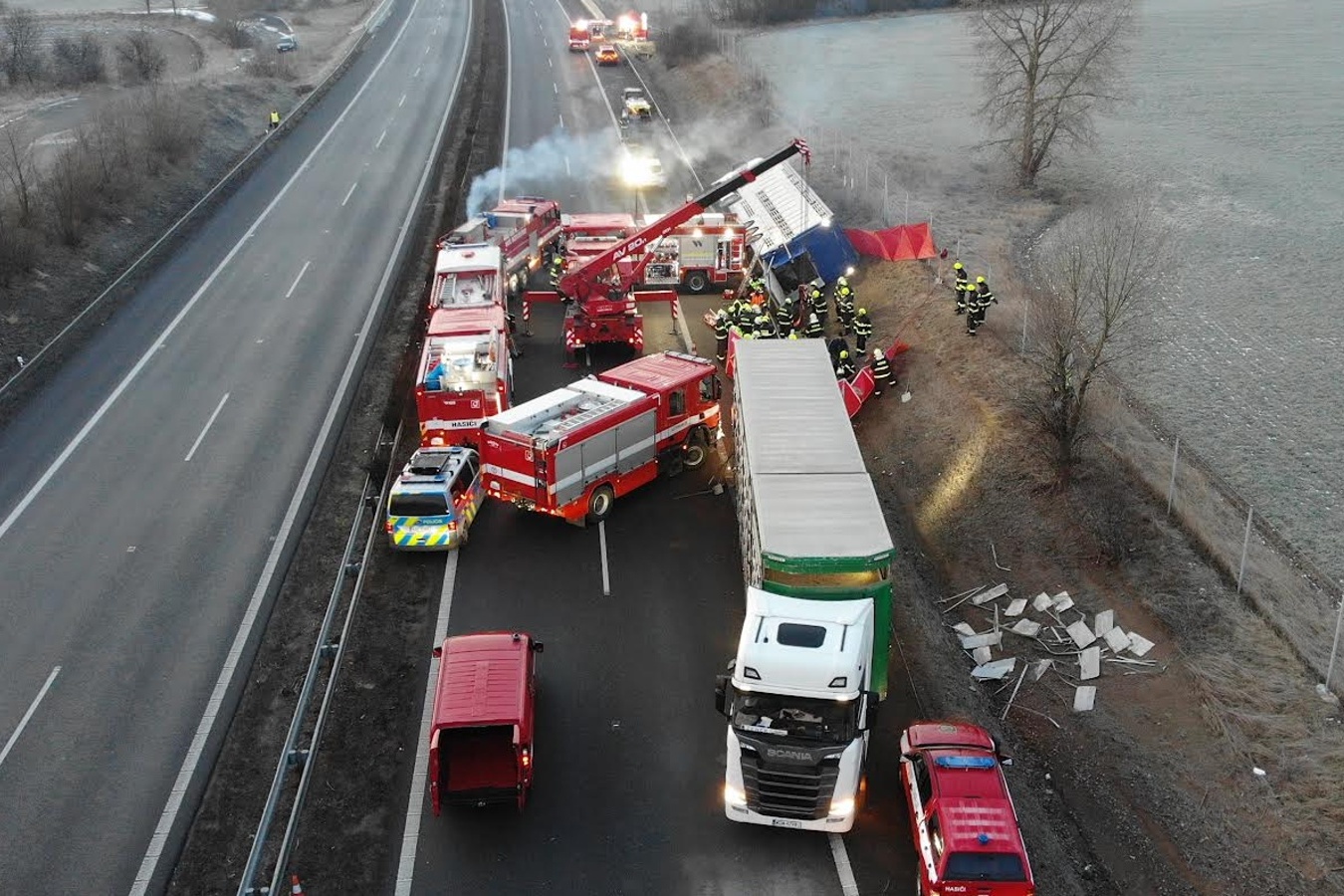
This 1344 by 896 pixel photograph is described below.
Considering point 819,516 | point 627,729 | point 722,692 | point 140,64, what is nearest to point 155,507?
point 627,729

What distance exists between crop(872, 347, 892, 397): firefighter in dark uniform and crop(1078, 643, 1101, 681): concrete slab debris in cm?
1208

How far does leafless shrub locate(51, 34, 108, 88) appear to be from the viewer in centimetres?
7056

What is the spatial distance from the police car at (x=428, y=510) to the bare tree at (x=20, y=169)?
2407 centimetres

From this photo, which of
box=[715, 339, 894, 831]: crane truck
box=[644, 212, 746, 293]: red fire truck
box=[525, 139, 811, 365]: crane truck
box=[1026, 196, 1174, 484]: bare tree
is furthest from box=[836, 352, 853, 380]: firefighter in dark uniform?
box=[644, 212, 746, 293]: red fire truck

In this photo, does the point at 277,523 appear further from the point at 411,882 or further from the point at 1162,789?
the point at 1162,789

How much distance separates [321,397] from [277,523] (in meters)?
6.98

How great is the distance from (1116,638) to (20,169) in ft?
130

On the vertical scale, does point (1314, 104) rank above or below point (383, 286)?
above

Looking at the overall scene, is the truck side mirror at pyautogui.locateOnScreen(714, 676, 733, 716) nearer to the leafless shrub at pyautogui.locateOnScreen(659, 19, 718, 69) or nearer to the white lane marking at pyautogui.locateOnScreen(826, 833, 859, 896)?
the white lane marking at pyautogui.locateOnScreen(826, 833, 859, 896)

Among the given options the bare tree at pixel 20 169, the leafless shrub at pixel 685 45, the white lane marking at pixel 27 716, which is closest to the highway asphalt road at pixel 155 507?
the white lane marking at pixel 27 716

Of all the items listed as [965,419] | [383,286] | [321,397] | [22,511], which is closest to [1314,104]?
[965,419]

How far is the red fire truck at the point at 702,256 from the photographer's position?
39.4m

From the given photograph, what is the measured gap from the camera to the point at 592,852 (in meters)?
16.3

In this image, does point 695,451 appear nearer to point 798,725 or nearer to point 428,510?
point 428,510
